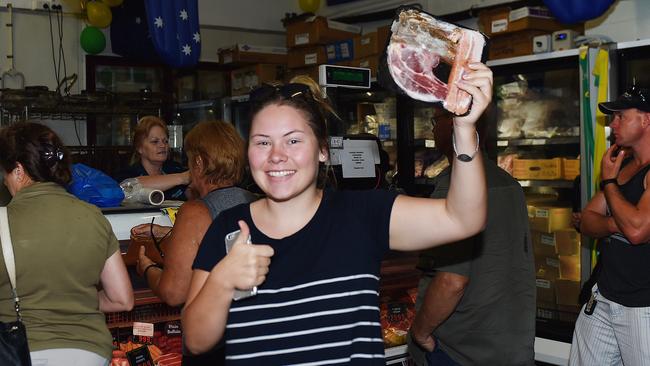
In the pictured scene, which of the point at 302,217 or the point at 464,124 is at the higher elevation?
the point at 464,124

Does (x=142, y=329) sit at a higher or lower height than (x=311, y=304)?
lower

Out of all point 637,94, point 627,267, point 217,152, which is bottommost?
point 627,267

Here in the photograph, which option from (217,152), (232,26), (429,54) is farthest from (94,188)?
(232,26)

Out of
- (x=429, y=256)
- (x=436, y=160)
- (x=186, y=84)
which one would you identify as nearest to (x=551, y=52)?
(x=436, y=160)

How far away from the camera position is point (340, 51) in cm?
730

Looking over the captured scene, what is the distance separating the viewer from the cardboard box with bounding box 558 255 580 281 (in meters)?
5.23

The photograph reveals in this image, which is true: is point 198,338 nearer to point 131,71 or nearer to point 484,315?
point 484,315

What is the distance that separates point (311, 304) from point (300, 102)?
481mm

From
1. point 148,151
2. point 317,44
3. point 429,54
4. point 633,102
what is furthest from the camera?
point 317,44

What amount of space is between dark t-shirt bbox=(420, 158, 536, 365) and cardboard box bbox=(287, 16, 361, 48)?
16.0 feet

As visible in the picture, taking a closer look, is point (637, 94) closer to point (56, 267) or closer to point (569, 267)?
point (569, 267)

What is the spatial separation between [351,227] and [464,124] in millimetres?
358

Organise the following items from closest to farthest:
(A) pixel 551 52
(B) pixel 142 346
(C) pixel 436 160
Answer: (B) pixel 142 346 < (A) pixel 551 52 < (C) pixel 436 160

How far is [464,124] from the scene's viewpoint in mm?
1526
